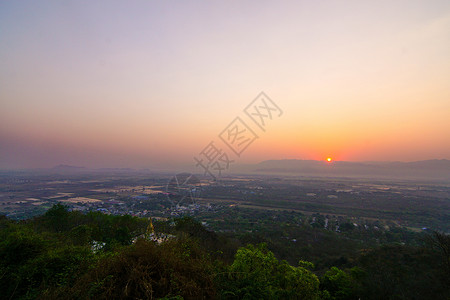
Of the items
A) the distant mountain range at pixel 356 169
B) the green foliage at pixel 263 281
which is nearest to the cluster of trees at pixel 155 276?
the green foliage at pixel 263 281

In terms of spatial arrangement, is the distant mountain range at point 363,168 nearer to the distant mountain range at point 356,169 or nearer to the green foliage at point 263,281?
the distant mountain range at point 356,169

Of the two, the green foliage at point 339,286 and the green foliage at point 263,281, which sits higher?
the green foliage at point 263,281

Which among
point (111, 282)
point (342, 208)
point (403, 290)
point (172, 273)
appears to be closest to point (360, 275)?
point (403, 290)

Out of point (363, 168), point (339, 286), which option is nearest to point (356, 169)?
point (363, 168)

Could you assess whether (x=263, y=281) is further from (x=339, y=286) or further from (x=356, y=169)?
(x=356, y=169)

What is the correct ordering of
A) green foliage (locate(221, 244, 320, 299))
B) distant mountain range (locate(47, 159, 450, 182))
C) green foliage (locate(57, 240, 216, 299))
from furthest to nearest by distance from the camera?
distant mountain range (locate(47, 159, 450, 182)) → green foliage (locate(221, 244, 320, 299)) → green foliage (locate(57, 240, 216, 299))

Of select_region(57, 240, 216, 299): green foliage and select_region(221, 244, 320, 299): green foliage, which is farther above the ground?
select_region(57, 240, 216, 299): green foliage

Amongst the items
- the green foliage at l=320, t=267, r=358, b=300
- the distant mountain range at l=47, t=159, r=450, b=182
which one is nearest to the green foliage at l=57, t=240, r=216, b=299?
the green foliage at l=320, t=267, r=358, b=300

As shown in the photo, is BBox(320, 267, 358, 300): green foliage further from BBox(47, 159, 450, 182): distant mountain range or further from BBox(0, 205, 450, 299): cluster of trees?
BBox(47, 159, 450, 182): distant mountain range

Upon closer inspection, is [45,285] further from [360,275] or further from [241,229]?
[241,229]
